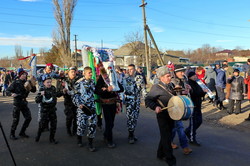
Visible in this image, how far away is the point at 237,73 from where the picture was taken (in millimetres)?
7980

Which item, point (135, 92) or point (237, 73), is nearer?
point (135, 92)

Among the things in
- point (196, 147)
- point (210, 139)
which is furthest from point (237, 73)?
point (196, 147)

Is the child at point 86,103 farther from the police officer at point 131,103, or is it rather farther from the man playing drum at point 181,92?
the man playing drum at point 181,92

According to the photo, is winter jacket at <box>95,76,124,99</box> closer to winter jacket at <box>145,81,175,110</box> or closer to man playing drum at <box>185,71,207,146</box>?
winter jacket at <box>145,81,175,110</box>

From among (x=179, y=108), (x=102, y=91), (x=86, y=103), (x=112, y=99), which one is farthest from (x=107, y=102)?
(x=179, y=108)

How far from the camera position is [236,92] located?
25.5 feet

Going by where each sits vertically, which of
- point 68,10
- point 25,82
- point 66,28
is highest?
point 68,10

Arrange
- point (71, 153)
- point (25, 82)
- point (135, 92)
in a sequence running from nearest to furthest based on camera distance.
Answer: point (71, 153), point (135, 92), point (25, 82)

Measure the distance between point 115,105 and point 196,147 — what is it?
80.0 inches

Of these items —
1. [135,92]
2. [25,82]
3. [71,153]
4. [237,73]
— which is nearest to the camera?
[71,153]

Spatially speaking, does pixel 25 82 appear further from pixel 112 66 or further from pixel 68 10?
pixel 68 10

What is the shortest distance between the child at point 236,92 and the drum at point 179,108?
4983mm

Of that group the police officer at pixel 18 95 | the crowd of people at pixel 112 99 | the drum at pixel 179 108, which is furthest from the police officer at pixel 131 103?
the police officer at pixel 18 95

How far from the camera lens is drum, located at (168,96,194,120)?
3535 millimetres
